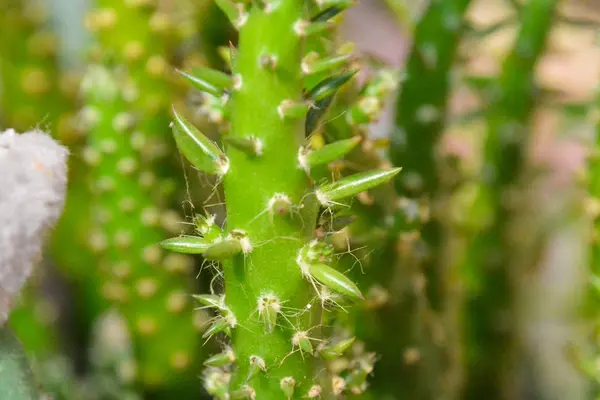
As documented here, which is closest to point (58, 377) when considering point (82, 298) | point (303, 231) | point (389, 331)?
point (82, 298)

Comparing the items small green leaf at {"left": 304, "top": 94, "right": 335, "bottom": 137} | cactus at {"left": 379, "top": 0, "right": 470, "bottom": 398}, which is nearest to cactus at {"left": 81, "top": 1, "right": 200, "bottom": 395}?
cactus at {"left": 379, "top": 0, "right": 470, "bottom": 398}

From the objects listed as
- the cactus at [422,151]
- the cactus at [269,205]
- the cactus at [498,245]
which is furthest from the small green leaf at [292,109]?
the cactus at [498,245]

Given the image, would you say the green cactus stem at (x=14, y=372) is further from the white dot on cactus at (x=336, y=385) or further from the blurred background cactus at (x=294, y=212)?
the white dot on cactus at (x=336, y=385)

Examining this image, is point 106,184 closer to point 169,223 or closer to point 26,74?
Result: point 169,223

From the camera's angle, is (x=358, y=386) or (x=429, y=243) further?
(x=429, y=243)

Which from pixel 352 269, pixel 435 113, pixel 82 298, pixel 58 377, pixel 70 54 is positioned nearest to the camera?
pixel 352 269

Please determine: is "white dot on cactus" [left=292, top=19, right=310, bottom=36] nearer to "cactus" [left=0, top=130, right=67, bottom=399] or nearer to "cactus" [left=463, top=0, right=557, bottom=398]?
"cactus" [left=0, top=130, right=67, bottom=399]

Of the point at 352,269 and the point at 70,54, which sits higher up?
the point at 352,269

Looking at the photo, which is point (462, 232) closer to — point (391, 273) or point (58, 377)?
point (391, 273)
